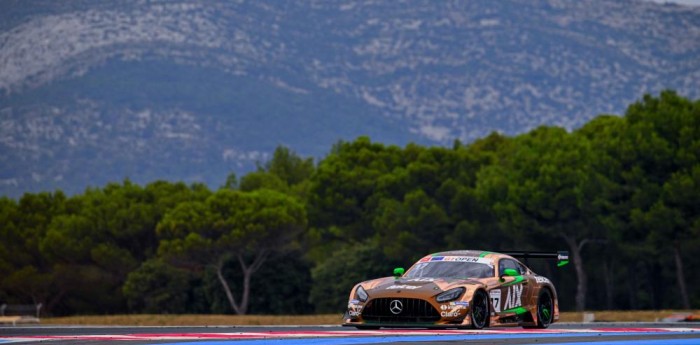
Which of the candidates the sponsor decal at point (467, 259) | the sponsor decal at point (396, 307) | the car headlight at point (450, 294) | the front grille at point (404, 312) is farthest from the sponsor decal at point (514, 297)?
the sponsor decal at point (396, 307)

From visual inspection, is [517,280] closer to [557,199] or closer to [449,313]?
[449,313]

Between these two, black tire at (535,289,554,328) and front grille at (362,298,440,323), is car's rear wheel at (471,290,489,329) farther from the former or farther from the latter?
black tire at (535,289,554,328)

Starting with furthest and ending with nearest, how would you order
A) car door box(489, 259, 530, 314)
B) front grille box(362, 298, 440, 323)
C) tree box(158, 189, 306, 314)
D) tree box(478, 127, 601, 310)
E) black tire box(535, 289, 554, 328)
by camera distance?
tree box(158, 189, 306, 314) < tree box(478, 127, 601, 310) < black tire box(535, 289, 554, 328) < car door box(489, 259, 530, 314) < front grille box(362, 298, 440, 323)

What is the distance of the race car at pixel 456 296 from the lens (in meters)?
20.2

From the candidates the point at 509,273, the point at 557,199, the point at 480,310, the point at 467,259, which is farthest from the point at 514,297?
the point at 557,199

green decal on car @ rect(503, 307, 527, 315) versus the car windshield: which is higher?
the car windshield

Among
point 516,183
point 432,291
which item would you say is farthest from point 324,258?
point 432,291

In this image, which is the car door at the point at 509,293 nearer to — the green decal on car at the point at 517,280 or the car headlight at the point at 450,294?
the green decal on car at the point at 517,280

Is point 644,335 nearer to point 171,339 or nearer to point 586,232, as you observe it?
point 171,339

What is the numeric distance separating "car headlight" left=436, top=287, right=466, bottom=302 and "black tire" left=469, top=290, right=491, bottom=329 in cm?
27

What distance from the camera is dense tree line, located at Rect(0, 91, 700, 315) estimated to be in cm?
7044

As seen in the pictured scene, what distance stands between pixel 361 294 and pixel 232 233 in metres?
64.5

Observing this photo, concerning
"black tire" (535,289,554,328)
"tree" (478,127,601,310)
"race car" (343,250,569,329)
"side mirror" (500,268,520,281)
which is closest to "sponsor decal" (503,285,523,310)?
"race car" (343,250,569,329)

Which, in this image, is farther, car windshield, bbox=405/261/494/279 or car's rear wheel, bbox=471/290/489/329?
car windshield, bbox=405/261/494/279
